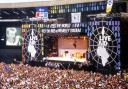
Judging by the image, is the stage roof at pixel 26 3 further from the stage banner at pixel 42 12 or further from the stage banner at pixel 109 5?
the stage banner at pixel 109 5

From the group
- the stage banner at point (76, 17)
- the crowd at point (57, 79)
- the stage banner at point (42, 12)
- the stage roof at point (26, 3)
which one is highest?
the stage roof at point (26, 3)

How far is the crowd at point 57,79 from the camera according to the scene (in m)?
26.0

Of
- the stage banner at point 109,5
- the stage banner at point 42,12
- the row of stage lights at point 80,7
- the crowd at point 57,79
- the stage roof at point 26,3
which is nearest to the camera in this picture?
the crowd at point 57,79

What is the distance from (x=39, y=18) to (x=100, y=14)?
8407 millimetres

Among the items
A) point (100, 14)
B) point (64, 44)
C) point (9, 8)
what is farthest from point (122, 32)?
point (9, 8)

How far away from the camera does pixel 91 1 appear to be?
1288 inches

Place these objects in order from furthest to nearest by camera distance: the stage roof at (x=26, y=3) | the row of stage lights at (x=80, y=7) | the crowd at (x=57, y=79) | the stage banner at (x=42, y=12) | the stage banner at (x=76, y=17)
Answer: the stage banner at (x=42, y=12) → the stage roof at (x=26, y=3) → the stage banner at (x=76, y=17) → the row of stage lights at (x=80, y=7) → the crowd at (x=57, y=79)

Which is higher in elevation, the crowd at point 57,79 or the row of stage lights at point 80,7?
the row of stage lights at point 80,7

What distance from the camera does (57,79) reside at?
28.3m

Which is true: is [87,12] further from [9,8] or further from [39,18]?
[9,8]

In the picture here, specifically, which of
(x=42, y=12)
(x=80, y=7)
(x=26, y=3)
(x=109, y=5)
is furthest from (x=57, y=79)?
(x=26, y=3)

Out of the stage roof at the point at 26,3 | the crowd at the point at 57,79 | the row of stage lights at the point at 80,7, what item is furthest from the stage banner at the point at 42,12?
the crowd at the point at 57,79

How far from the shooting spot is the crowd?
26.0m

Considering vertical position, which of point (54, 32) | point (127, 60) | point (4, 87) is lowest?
point (4, 87)
